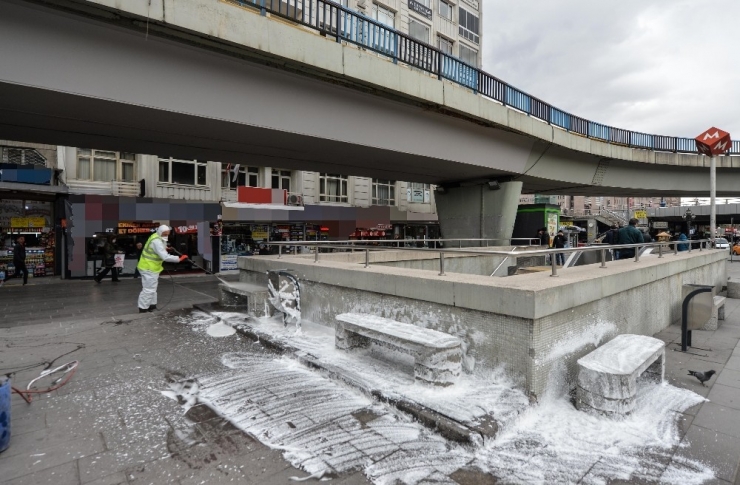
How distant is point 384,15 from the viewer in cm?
2767

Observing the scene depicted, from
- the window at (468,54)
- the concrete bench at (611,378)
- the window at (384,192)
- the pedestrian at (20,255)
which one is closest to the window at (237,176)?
the pedestrian at (20,255)

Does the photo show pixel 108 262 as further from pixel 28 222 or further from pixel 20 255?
pixel 28 222

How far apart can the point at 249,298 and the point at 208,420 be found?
4.32 meters

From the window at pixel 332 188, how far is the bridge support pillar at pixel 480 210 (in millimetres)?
8529

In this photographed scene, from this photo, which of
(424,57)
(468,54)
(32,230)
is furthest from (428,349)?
(468,54)

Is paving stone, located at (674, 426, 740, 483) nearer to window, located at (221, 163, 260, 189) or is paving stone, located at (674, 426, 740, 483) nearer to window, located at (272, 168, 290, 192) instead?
window, located at (221, 163, 260, 189)

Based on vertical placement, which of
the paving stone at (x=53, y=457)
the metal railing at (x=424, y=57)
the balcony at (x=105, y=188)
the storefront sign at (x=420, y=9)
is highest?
the storefront sign at (x=420, y=9)

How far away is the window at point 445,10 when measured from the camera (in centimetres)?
3198

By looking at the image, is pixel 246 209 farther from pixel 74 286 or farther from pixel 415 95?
pixel 415 95

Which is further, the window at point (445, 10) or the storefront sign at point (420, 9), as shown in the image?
the window at point (445, 10)

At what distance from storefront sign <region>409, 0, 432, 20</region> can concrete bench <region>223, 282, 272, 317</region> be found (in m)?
28.6

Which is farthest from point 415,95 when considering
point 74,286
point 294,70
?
point 74,286

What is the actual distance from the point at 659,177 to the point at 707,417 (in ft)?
81.2

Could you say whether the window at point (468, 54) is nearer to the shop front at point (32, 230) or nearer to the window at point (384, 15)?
the window at point (384, 15)
